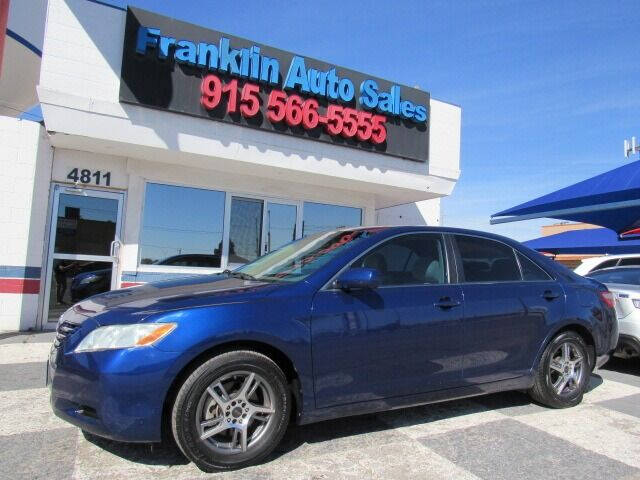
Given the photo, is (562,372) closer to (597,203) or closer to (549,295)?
(549,295)

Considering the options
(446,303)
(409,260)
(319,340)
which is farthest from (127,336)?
(446,303)

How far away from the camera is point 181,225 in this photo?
29.9 feet

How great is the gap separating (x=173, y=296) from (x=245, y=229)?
6466 mm

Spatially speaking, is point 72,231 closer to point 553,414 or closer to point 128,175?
point 128,175

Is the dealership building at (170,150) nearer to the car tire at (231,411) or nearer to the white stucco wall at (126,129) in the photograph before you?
the white stucco wall at (126,129)

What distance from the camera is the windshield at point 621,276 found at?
22.7 feet

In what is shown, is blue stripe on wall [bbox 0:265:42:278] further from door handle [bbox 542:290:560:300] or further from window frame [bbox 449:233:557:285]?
door handle [bbox 542:290:560:300]

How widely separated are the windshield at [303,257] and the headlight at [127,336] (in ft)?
3.22

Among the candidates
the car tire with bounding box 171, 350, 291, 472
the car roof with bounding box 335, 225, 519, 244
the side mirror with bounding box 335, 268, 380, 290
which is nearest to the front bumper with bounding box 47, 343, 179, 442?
the car tire with bounding box 171, 350, 291, 472

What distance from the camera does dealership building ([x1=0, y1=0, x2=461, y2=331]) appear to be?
299 inches

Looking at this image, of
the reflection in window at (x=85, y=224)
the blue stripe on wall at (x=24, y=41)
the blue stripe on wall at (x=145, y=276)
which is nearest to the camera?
the reflection in window at (x=85, y=224)

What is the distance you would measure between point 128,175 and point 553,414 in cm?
728

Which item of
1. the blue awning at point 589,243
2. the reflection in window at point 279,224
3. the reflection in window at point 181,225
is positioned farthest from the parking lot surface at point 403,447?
the blue awning at point 589,243

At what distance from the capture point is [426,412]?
432cm
